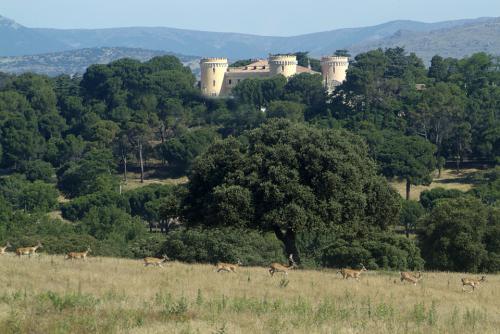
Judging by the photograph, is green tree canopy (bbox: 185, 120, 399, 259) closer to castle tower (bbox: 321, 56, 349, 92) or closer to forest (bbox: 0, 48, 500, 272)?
forest (bbox: 0, 48, 500, 272)

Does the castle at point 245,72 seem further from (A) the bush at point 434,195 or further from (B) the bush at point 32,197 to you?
(A) the bush at point 434,195

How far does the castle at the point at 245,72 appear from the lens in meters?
139

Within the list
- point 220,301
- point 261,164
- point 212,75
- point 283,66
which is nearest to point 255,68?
point 283,66

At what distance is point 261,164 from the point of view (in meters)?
33.2

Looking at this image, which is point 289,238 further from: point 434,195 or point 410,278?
point 434,195

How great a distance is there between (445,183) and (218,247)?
5281cm

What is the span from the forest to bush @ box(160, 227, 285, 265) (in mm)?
115

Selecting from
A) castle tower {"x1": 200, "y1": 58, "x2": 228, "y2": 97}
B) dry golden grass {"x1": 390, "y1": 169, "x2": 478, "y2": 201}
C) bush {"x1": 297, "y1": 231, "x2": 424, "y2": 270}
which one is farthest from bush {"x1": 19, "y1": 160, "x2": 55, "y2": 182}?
bush {"x1": 297, "y1": 231, "x2": 424, "y2": 270}

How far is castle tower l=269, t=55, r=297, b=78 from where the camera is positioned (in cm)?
13950

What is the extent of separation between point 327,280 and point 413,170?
64230 millimetres

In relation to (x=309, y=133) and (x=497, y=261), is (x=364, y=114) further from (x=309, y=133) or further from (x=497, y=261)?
(x=309, y=133)

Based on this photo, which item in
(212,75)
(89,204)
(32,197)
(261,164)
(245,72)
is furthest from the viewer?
(245,72)

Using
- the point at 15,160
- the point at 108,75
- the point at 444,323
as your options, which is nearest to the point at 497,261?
the point at 444,323

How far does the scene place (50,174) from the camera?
99625mm
